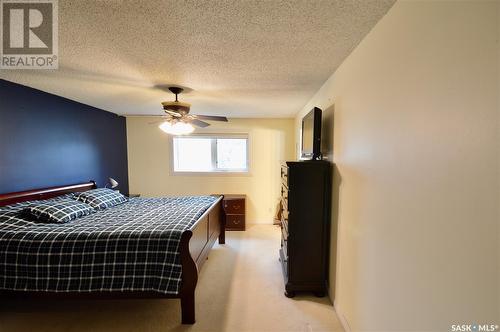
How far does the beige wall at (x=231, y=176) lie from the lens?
4.36m

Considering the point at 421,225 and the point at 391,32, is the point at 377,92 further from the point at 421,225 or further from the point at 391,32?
the point at 421,225

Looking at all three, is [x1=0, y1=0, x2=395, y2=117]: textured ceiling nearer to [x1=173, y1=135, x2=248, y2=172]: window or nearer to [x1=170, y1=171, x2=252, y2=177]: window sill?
[x1=173, y1=135, x2=248, y2=172]: window

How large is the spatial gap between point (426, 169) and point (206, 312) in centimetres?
204

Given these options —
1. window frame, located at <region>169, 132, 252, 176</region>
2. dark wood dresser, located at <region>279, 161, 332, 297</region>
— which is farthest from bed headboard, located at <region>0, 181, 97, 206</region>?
dark wood dresser, located at <region>279, 161, 332, 297</region>

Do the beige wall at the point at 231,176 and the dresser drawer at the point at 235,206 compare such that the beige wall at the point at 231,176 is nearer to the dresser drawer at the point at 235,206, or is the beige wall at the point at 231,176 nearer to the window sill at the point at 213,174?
the window sill at the point at 213,174

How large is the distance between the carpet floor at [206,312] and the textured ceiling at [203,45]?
2248mm

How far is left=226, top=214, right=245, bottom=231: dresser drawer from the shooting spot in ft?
13.3

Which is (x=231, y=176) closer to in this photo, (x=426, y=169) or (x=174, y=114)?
(x=174, y=114)

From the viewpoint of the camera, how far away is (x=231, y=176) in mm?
4414

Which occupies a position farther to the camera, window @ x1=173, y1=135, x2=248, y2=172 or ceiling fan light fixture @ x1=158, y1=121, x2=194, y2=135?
window @ x1=173, y1=135, x2=248, y2=172

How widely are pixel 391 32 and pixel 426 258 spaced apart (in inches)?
46.2

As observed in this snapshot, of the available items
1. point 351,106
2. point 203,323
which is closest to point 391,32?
point 351,106

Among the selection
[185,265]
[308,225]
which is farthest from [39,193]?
[308,225]

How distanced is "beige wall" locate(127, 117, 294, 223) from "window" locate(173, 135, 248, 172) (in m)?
0.17
